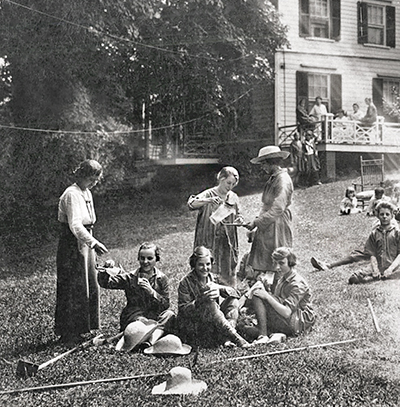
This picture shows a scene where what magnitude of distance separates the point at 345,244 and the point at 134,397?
3.83 m

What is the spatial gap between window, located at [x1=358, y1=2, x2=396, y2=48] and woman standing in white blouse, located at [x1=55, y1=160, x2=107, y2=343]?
4.88 meters

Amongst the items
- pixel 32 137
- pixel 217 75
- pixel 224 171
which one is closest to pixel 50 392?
pixel 224 171

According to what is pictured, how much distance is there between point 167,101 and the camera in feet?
29.0

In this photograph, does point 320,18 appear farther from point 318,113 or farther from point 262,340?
point 262,340

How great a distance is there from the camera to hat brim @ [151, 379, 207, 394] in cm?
342

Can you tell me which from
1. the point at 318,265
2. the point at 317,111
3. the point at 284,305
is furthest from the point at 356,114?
the point at 284,305

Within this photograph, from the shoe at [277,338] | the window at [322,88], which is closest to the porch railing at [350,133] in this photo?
the window at [322,88]

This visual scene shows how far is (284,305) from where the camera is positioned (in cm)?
462

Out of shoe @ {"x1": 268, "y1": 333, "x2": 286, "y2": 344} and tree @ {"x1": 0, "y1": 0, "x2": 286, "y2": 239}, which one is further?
tree @ {"x1": 0, "y1": 0, "x2": 286, "y2": 239}

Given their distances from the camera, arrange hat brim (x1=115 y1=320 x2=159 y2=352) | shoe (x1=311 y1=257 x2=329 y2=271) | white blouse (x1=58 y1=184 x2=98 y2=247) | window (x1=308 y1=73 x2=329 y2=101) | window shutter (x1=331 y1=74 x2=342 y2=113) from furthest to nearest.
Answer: window (x1=308 y1=73 x2=329 y2=101)
window shutter (x1=331 y1=74 x2=342 y2=113)
shoe (x1=311 y1=257 x2=329 y2=271)
white blouse (x1=58 y1=184 x2=98 y2=247)
hat brim (x1=115 y1=320 x2=159 y2=352)

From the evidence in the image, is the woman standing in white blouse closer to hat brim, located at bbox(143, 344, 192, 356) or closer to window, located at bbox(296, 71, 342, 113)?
hat brim, located at bbox(143, 344, 192, 356)

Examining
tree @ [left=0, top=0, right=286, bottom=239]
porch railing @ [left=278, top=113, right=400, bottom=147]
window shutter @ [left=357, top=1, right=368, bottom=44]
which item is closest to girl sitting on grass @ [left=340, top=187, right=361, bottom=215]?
porch railing @ [left=278, top=113, right=400, bottom=147]

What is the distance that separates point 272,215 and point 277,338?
1.21 metres

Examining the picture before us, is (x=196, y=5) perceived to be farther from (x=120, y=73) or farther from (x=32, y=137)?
(x=32, y=137)
